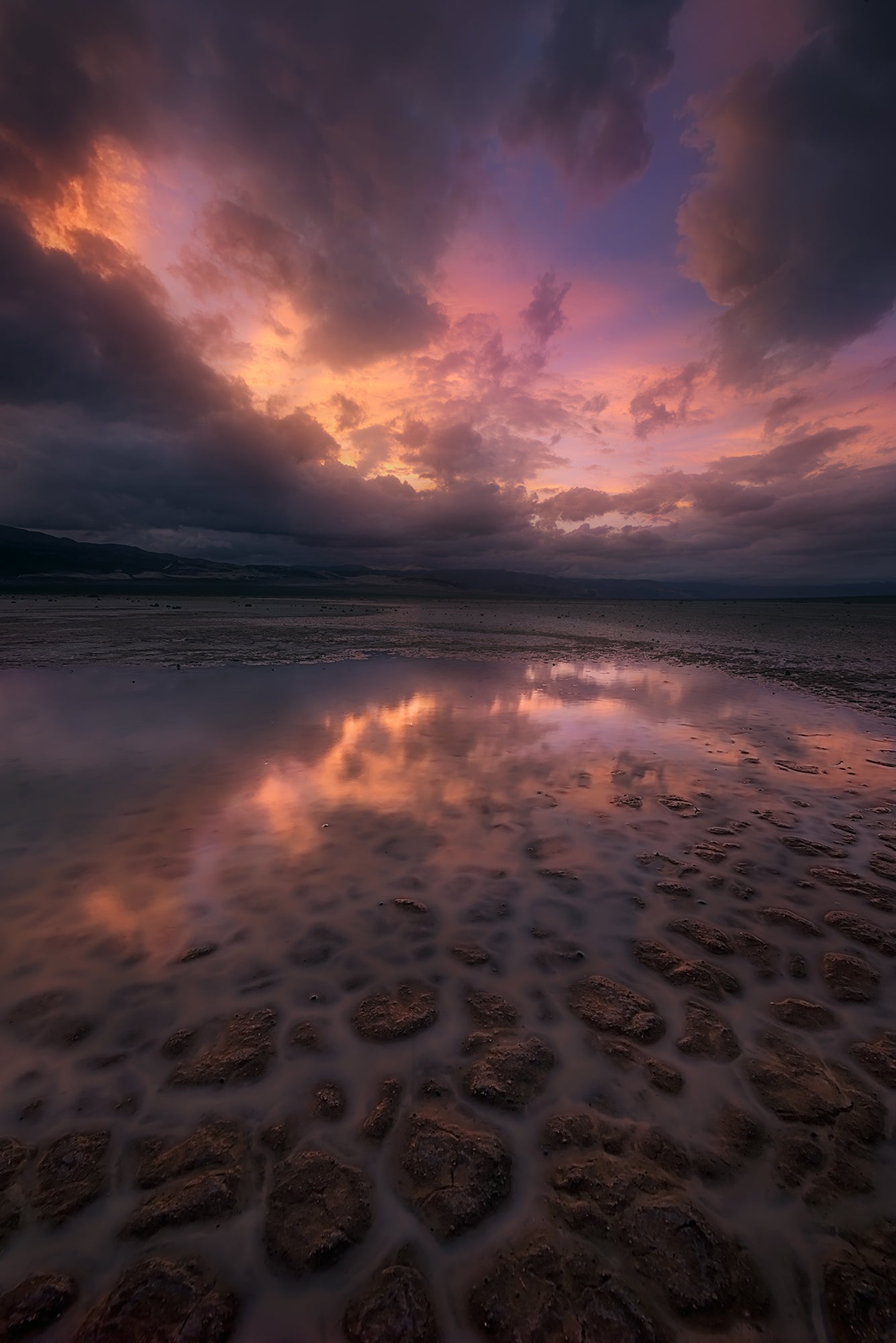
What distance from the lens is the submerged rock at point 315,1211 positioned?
2842 millimetres

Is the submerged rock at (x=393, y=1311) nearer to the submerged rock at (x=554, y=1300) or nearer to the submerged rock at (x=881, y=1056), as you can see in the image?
the submerged rock at (x=554, y=1300)

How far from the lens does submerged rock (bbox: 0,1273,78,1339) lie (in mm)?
2502

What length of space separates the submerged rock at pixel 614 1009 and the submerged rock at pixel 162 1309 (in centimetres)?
298

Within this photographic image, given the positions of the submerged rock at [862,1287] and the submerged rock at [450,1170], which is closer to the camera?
the submerged rock at [862,1287]

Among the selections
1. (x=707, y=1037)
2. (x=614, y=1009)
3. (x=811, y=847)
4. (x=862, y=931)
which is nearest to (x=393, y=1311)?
(x=614, y=1009)

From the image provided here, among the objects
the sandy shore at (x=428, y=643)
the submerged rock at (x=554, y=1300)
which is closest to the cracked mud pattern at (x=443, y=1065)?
the submerged rock at (x=554, y=1300)

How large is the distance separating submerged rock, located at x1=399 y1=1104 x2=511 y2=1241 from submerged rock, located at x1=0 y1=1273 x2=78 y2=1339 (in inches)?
68.7

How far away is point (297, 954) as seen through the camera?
5164mm

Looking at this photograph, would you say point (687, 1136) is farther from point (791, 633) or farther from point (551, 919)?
point (791, 633)

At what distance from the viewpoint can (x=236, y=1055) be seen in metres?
4.05

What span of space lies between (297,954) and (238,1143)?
1.79 meters

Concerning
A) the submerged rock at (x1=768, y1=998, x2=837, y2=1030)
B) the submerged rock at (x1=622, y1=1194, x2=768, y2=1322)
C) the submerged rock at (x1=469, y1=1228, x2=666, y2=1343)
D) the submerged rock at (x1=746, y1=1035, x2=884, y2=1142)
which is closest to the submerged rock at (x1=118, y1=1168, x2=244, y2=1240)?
the submerged rock at (x1=469, y1=1228, x2=666, y2=1343)

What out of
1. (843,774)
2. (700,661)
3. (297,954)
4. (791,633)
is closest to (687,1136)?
(297,954)

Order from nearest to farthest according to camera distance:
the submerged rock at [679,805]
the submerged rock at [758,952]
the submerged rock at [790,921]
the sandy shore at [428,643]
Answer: the submerged rock at [758,952]
the submerged rock at [790,921]
the submerged rock at [679,805]
the sandy shore at [428,643]
